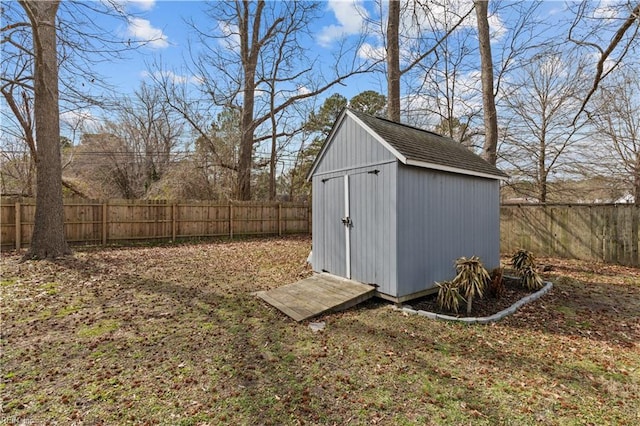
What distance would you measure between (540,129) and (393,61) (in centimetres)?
803

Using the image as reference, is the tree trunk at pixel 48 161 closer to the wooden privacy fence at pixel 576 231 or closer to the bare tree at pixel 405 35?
the bare tree at pixel 405 35

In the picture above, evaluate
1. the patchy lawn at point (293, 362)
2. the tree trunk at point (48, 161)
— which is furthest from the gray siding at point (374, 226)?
the tree trunk at point (48, 161)

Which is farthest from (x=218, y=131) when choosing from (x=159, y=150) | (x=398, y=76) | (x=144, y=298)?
(x=144, y=298)

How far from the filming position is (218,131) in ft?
53.1

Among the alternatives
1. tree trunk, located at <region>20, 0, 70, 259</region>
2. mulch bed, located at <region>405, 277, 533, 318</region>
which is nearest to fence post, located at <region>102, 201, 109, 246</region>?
tree trunk, located at <region>20, 0, 70, 259</region>

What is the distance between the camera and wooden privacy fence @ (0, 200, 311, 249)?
8891 millimetres

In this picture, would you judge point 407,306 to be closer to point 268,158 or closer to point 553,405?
point 553,405

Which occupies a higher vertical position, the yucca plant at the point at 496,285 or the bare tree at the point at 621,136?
the bare tree at the point at 621,136

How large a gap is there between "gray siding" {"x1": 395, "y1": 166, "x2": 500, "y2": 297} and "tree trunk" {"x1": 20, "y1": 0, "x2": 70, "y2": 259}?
8574 millimetres

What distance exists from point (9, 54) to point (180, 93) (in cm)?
973

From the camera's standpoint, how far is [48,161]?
7.37m

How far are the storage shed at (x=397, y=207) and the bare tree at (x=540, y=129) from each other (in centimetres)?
713

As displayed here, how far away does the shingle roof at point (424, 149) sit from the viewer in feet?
15.5

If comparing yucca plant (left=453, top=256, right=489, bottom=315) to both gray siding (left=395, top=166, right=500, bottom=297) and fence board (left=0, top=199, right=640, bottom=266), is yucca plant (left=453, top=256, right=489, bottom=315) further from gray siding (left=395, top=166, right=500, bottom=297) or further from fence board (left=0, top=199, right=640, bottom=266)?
fence board (left=0, top=199, right=640, bottom=266)
